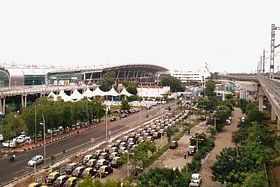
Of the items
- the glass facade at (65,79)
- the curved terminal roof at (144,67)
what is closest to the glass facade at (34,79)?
the glass facade at (65,79)

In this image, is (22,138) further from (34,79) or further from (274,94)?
(34,79)

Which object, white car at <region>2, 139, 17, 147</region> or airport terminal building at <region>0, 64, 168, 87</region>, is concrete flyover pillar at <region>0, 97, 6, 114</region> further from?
white car at <region>2, 139, 17, 147</region>

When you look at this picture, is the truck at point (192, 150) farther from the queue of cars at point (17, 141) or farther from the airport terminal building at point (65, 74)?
the airport terminal building at point (65, 74)

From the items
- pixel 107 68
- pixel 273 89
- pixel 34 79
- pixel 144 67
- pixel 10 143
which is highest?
pixel 144 67

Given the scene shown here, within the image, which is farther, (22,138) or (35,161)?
(22,138)

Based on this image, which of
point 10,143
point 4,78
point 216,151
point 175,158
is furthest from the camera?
point 4,78

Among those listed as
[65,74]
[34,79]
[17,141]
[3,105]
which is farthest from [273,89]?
[65,74]

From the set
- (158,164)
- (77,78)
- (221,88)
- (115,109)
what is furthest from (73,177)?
(221,88)

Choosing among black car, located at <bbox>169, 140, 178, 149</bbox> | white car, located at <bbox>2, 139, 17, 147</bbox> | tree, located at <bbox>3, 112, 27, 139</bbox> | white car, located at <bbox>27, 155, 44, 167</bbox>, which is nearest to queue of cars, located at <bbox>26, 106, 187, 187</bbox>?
black car, located at <bbox>169, 140, 178, 149</bbox>

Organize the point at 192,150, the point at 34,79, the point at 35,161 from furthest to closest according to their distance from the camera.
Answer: the point at 34,79 < the point at 192,150 < the point at 35,161

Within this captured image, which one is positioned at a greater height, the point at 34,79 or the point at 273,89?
the point at 34,79
